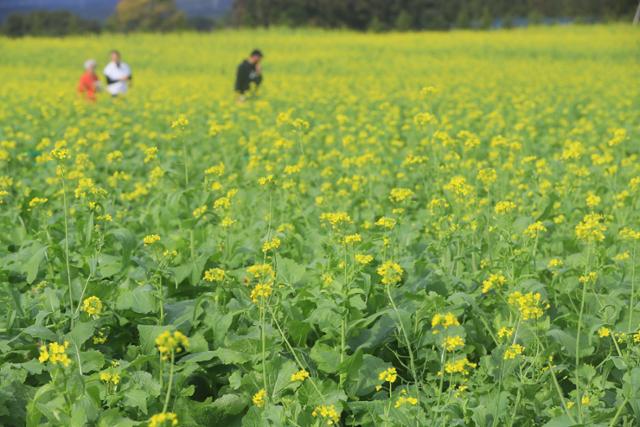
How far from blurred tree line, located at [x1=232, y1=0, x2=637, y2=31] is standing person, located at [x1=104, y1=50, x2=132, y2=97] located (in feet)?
128

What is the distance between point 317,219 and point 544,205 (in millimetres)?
1764

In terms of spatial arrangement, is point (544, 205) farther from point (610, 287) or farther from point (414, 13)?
point (414, 13)

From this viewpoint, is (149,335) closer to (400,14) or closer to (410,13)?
(400,14)

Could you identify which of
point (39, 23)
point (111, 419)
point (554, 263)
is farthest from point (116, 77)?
point (39, 23)

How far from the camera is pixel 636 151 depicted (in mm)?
11094

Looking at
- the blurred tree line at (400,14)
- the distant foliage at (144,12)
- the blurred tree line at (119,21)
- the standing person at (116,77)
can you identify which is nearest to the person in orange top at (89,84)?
the standing person at (116,77)

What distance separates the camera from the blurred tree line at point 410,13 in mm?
57156

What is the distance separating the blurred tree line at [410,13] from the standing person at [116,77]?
3896 centimetres

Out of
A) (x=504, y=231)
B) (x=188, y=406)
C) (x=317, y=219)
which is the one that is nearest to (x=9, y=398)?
(x=188, y=406)

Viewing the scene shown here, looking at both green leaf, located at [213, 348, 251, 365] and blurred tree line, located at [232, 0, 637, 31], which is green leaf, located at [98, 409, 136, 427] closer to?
green leaf, located at [213, 348, 251, 365]

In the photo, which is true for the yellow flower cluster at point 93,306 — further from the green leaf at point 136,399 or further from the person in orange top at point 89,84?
the person in orange top at point 89,84

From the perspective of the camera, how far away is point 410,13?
60562 mm

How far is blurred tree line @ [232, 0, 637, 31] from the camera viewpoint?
2250 inches

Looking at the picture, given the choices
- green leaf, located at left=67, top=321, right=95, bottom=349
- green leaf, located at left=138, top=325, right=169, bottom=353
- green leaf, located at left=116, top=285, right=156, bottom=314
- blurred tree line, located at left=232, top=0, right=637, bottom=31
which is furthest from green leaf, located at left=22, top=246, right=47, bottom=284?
blurred tree line, located at left=232, top=0, right=637, bottom=31
